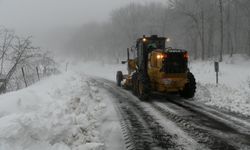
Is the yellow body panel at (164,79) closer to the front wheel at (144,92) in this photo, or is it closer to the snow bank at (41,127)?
the front wheel at (144,92)

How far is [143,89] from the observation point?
1661 centimetres

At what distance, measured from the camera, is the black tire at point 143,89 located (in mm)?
16500

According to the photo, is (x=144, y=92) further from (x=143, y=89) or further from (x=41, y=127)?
(x=41, y=127)

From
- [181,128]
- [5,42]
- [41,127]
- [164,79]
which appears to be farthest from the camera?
[5,42]

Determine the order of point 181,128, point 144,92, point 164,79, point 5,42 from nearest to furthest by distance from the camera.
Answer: point 181,128
point 144,92
point 164,79
point 5,42

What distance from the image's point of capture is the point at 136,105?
49.7 ft

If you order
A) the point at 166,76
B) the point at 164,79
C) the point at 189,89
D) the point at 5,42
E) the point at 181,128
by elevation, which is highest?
the point at 5,42

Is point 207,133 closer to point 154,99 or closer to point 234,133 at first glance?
point 234,133

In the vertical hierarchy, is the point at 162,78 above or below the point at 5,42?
below

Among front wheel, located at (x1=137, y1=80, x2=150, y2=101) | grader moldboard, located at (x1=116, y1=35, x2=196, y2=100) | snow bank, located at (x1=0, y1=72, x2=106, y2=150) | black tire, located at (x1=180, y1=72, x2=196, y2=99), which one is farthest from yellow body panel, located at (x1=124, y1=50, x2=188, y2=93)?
snow bank, located at (x1=0, y1=72, x2=106, y2=150)

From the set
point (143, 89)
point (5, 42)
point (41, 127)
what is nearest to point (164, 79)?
point (143, 89)

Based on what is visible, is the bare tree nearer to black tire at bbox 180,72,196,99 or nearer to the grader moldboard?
the grader moldboard

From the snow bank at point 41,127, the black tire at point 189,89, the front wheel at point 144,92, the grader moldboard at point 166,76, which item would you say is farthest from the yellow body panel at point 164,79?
the snow bank at point 41,127

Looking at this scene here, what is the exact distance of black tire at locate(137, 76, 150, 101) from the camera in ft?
54.1
